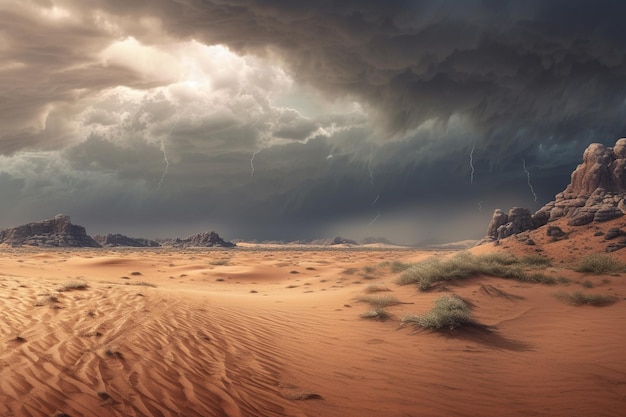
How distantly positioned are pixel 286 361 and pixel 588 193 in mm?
51474

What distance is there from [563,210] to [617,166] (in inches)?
352

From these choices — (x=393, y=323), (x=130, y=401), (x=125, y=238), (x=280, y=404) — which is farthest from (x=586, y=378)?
(x=125, y=238)

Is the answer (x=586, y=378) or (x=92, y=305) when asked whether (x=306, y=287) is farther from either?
(x=586, y=378)

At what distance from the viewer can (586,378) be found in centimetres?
701

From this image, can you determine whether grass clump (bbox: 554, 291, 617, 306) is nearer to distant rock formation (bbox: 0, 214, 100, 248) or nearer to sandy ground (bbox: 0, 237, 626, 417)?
sandy ground (bbox: 0, 237, 626, 417)

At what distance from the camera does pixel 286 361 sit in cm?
766

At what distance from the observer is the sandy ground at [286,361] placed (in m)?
5.32

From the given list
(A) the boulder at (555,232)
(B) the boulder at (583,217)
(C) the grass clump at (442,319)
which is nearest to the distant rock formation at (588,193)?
(B) the boulder at (583,217)

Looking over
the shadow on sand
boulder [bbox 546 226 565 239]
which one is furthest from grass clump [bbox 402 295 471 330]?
boulder [bbox 546 226 565 239]

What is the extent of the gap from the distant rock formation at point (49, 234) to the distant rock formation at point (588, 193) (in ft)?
382

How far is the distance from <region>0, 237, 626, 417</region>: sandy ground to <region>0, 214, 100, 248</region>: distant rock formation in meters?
115

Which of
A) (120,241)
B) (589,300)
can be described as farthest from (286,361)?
(120,241)

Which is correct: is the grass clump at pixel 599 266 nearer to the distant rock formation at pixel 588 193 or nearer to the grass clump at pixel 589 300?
the grass clump at pixel 589 300

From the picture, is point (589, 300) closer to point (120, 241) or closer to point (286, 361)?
point (286, 361)
